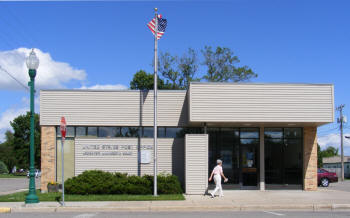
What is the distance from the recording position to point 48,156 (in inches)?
805

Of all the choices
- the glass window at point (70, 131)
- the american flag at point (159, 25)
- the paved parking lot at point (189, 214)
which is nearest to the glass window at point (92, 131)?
the glass window at point (70, 131)

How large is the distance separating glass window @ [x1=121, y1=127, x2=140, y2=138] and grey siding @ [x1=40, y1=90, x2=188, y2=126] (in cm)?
31

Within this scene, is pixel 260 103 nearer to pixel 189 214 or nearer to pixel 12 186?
pixel 189 214

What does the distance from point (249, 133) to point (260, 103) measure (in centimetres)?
276

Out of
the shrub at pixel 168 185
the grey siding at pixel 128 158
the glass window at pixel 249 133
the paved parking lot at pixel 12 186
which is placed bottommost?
the paved parking lot at pixel 12 186

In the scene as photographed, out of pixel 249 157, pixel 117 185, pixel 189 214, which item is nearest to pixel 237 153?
pixel 249 157

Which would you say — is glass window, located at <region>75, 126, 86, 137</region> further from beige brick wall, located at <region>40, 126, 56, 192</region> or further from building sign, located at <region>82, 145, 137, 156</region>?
beige brick wall, located at <region>40, 126, 56, 192</region>

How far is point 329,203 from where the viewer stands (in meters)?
15.2

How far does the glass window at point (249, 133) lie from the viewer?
68.3 feet

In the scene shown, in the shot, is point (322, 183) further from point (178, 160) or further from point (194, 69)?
point (194, 69)

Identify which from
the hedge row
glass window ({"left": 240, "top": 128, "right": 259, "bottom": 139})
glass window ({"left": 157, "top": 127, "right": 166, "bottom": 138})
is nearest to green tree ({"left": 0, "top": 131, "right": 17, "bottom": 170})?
glass window ({"left": 157, "top": 127, "right": 166, "bottom": 138})

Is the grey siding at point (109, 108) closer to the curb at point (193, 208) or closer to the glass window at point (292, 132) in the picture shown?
the glass window at point (292, 132)

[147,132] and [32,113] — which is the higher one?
[32,113]

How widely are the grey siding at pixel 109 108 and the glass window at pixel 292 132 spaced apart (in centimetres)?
532
